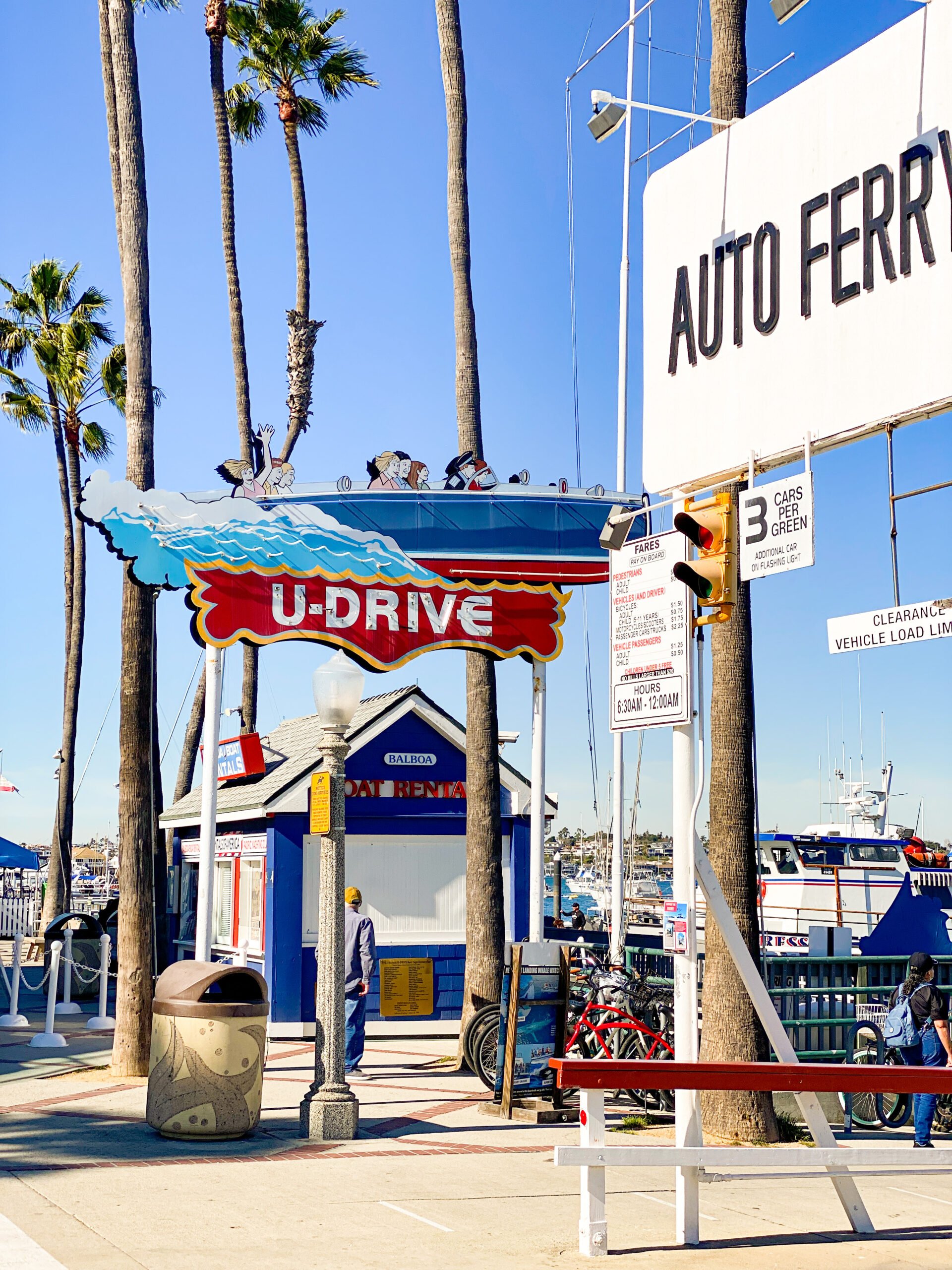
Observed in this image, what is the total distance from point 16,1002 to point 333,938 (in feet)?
33.8

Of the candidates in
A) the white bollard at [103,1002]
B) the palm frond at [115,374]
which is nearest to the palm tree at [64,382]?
the palm frond at [115,374]

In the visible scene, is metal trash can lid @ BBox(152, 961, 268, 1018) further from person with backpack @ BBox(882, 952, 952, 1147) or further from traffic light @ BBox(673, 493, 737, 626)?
person with backpack @ BBox(882, 952, 952, 1147)

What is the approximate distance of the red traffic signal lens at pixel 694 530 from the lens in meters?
8.32

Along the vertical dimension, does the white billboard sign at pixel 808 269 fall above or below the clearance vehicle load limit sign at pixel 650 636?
above

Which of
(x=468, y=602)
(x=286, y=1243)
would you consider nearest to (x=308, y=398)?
(x=468, y=602)

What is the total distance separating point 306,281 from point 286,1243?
30713 millimetres

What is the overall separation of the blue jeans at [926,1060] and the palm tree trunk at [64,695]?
25.9 m

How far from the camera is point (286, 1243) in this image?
7.29m

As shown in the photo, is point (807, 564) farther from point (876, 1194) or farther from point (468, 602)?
point (468, 602)

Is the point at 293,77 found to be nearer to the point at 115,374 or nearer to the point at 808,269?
the point at 115,374

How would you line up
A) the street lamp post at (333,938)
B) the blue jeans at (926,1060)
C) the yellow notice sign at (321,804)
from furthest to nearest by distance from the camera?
the blue jeans at (926,1060), the yellow notice sign at (321,804), the street lamp post at (333,938)

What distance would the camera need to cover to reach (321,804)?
11.2 meters

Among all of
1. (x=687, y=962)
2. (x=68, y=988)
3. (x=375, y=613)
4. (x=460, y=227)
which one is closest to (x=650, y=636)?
(x=687, y=962)

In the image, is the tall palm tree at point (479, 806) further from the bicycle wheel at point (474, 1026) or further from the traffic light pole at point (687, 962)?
the traffic light pole at point (687, 962)
